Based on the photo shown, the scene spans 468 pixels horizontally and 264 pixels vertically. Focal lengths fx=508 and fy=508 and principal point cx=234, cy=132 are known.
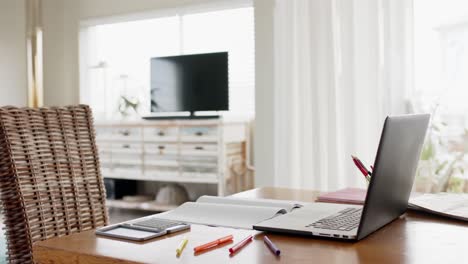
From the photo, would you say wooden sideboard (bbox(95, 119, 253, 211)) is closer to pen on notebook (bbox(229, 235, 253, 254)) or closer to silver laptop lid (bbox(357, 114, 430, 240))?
silver laptop lid (bbox(357, 114, 430, 240))

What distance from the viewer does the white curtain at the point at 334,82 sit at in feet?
9.88

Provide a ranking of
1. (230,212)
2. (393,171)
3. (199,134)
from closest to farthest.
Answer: (393,171) < (230,212) < (199,134)

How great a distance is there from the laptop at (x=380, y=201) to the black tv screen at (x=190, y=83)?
3.12 metres

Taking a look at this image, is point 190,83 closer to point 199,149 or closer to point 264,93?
point 199,149

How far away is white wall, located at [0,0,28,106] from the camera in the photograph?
17.1 feet

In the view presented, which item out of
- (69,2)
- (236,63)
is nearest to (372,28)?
(236,63)

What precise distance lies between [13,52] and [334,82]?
12.0 feet

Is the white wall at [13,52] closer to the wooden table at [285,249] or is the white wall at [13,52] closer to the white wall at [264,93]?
the white wall at [264,93]

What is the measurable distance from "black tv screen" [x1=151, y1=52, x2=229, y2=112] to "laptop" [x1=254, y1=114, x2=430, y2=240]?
312cm

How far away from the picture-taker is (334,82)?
312 cm

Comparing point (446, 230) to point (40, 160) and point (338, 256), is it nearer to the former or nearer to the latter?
point (338, 256)

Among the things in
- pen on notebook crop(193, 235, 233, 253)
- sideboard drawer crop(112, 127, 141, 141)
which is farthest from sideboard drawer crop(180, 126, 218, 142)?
pen on notebook crop(193, 235, 233, 253)

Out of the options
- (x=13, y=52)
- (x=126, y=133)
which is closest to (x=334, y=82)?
(x=126, y=133)

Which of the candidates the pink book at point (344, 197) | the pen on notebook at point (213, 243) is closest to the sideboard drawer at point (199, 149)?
the pink book at point (344, 197)
